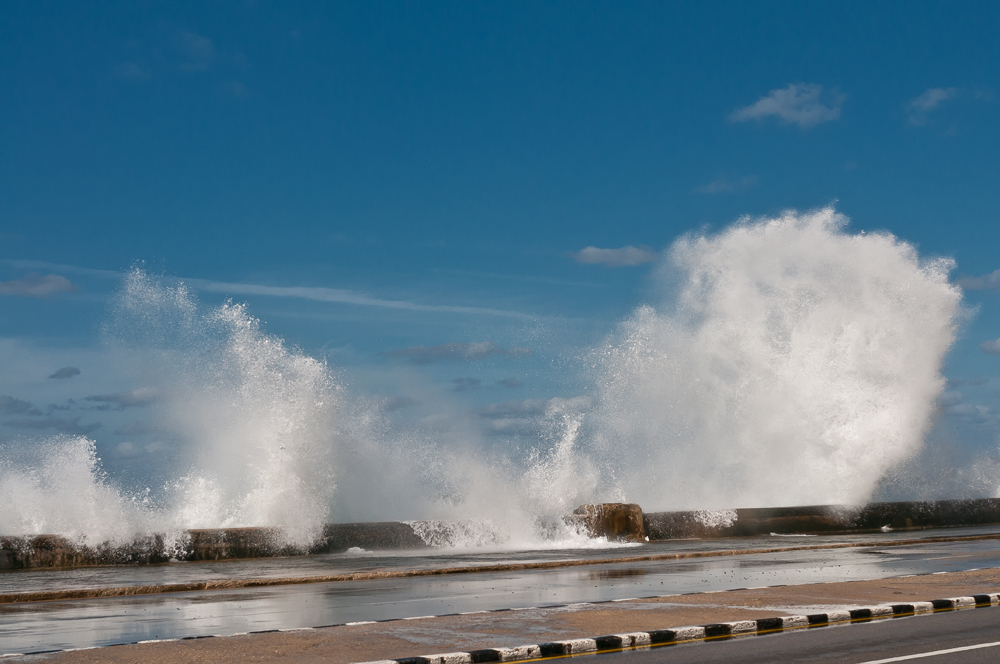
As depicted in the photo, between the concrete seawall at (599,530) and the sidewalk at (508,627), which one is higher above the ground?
the concrete seawall at (599,530)

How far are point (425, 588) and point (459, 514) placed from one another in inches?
397

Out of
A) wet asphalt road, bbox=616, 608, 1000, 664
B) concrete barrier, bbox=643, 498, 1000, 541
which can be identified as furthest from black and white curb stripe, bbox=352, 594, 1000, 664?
concrete barrier, bbox=643, 498, 1000, 541

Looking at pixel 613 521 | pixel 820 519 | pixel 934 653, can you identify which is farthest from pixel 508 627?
pixel 820 519

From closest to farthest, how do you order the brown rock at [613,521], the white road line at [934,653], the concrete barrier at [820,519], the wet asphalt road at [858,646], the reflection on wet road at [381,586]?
the white road line at [934,653], the wet asphalt road at [858,646], the reflection on wet road at [381,586], the brown rock at [613,521], the concrete barrier at [820,519]

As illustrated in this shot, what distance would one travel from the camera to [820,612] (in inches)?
336

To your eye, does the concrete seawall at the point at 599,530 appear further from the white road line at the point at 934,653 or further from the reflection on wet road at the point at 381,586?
the white road line at the point at 934,653

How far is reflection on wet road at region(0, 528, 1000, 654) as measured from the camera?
346 inches

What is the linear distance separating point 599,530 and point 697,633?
1287cm

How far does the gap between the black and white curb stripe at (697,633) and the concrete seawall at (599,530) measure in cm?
1129

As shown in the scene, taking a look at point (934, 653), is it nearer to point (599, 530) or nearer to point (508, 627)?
point (508, 627)

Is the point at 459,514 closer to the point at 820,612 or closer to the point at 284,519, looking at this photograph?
the point at 284,519

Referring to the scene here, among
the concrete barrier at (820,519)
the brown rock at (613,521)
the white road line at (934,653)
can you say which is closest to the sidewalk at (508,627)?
the white road line at (934,653)

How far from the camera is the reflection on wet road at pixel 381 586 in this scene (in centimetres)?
880

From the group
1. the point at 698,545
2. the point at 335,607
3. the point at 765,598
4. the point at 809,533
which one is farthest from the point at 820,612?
the point at 809,533
